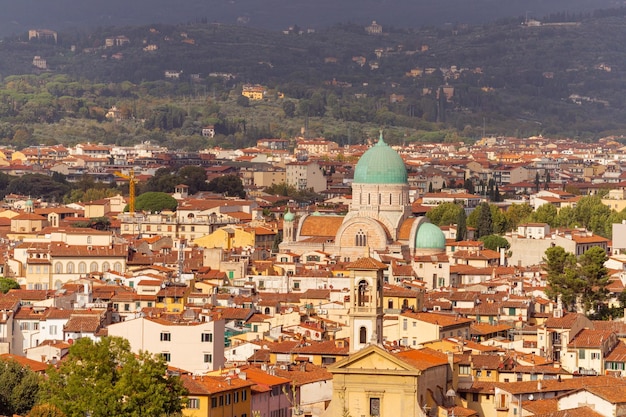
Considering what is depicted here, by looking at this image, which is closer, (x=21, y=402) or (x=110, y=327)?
(x=21, y=402)

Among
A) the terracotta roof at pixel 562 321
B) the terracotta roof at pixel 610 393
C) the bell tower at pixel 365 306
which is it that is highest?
the bell tower at pixel 365 306

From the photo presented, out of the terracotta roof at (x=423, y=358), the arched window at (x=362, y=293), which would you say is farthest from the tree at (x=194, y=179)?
the arched window at (x=362, y=293)

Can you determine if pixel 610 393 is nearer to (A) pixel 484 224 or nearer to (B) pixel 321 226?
(B) pixel 321 226

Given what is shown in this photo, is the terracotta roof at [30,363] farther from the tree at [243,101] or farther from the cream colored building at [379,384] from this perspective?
the tree at [243,101]

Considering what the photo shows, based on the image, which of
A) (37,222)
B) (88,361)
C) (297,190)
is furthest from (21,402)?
(297,190)

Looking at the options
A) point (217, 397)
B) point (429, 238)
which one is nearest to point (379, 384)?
point (217, 397)

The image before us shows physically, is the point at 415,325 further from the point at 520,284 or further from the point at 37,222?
the point at 37,222
